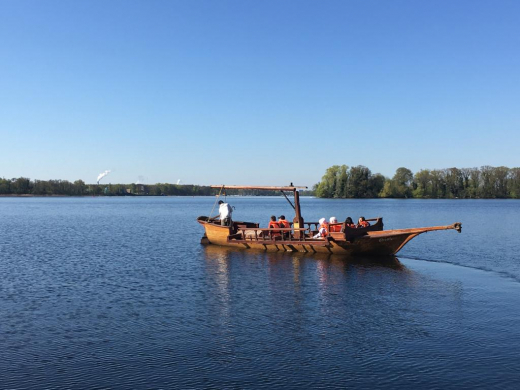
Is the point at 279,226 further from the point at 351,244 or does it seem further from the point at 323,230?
the point at 351,244

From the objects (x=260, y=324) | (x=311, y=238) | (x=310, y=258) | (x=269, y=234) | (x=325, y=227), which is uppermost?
(x=325, y=227)

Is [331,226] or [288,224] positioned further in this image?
[288,224]

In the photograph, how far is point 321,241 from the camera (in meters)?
29.3

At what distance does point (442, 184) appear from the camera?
182750 millimetres

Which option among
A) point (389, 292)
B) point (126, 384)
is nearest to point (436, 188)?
point (389, 292)

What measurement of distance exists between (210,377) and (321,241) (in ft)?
63.3

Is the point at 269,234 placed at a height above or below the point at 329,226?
below

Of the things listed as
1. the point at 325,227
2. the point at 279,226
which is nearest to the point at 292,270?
the point at 325,227

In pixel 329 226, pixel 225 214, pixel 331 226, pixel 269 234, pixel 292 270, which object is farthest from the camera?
pixel 225 214

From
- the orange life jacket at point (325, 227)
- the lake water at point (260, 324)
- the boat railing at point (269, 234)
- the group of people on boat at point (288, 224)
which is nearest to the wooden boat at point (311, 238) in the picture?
the boat railing at point (269, 234)

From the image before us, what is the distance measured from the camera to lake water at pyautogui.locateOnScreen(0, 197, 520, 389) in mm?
10805

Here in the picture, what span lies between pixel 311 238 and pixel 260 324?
16244 millimetres

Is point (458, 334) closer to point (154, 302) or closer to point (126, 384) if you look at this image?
point (126, 384)

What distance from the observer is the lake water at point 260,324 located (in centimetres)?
1080
